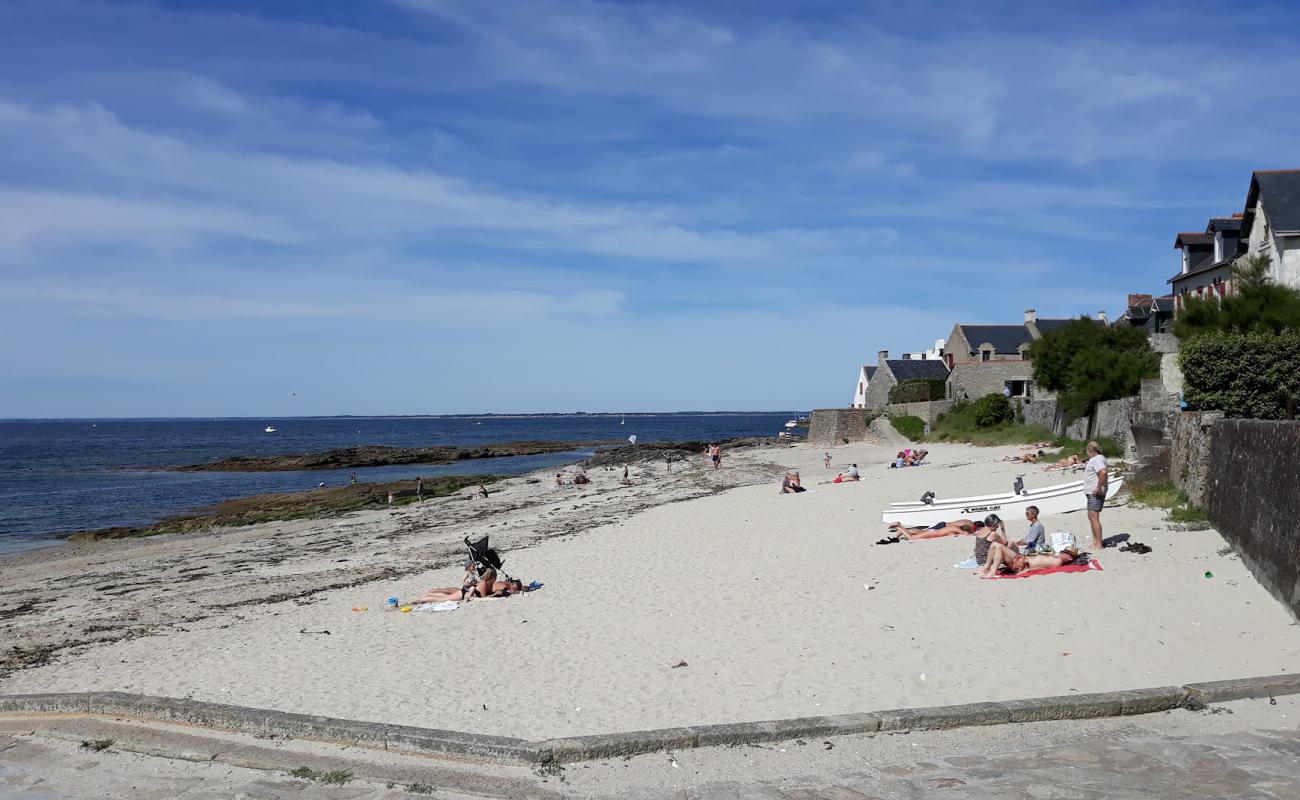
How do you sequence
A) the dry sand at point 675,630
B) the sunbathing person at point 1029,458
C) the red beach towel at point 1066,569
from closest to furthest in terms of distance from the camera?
the dry sand at point 675,630 → the red beach towel at point 1066,569 → the sunbathing person at point 1029,458

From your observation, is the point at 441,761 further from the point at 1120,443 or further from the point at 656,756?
the point at 1120,443

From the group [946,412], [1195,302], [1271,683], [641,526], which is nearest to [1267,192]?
[1195,302]

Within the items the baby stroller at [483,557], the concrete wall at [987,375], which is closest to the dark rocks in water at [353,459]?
the concrete wall at [987,375]

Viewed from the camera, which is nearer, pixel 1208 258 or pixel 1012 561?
pixel 1012 561

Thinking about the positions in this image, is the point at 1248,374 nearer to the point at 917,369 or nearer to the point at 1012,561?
the point at 1012,561

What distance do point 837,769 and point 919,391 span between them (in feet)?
162

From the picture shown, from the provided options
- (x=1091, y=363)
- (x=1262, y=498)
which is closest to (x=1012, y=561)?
(x=1262, y=498)

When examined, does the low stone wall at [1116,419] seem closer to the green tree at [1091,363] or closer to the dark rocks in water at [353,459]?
the green tree at [1091,363]

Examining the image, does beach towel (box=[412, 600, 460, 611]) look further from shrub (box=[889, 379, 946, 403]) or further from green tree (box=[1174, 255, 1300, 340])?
shrub (box=[889, 379, 946, 403])

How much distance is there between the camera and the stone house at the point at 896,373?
58328 millimetres

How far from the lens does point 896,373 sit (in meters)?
58.9

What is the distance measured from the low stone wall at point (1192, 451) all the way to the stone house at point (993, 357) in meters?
28.6

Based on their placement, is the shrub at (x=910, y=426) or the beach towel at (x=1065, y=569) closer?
the beach towel at (x=1065, y=569)

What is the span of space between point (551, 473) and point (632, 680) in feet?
126
